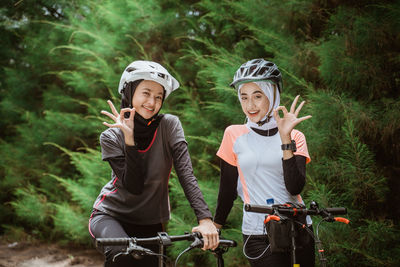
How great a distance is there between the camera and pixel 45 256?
21.7 feet

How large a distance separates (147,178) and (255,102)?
0.97 metres

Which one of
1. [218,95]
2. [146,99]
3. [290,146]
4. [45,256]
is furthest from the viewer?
[45,256]

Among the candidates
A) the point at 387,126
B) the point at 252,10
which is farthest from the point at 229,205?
the point at 252,10

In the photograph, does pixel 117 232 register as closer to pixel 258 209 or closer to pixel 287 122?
pixel 258 209

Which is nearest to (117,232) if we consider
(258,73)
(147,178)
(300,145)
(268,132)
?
(147,178)

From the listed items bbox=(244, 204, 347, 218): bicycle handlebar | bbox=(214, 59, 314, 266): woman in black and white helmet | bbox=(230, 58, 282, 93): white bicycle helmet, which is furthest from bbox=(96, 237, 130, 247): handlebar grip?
bbox=(230, 58, 282, 93): white bicycle helmet

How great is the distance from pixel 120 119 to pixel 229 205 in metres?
1.02

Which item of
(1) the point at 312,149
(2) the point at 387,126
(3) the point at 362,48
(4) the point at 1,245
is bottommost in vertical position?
(4) the point at 1,245

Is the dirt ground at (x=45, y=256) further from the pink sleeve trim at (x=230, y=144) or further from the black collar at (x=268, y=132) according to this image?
the black collar at (x=268, y=132)

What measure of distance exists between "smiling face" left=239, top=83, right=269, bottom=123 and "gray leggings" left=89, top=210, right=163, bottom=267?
110cm

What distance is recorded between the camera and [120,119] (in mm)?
2596

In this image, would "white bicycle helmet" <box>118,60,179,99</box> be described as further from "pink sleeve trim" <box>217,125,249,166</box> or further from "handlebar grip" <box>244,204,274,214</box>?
"handlebar grip" <box>244,204,274,214</box>

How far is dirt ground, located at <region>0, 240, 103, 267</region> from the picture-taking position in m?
6.11

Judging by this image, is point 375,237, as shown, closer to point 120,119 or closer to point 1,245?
point 120,119
